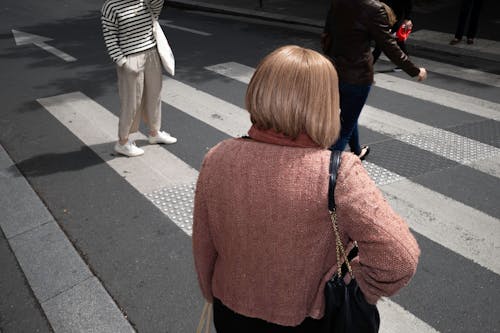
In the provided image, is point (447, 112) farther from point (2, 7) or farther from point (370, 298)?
point (2, 7)

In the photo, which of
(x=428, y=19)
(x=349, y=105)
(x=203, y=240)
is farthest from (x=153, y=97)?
(x=428, y=19)

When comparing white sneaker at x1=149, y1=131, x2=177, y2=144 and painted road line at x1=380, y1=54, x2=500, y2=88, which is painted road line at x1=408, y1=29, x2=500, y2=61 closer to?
painted road line at x1=380, y1=54, x2=500, y2=88

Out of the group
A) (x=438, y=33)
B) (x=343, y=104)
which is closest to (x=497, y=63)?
(x=438, y=33)

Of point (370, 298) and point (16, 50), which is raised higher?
point (370, 298)

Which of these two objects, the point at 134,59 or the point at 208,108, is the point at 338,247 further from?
the point at 208,108

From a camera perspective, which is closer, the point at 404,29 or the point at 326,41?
the point at 326,41

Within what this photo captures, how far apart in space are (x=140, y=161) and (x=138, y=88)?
2.73ft

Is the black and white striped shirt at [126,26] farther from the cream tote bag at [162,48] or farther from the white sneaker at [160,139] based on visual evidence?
the white sneaker at [160,139]

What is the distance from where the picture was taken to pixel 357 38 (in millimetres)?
3836

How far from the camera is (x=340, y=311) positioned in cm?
165

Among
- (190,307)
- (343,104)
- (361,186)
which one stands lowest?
(190,307)

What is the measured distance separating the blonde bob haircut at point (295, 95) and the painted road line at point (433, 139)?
4.02 meters

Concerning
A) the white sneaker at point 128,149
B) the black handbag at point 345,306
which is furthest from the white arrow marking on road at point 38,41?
the black handbag at point 345,306

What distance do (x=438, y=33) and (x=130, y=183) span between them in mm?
8651
